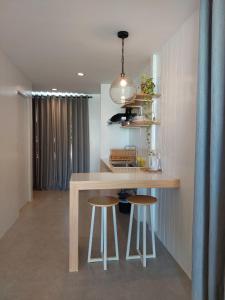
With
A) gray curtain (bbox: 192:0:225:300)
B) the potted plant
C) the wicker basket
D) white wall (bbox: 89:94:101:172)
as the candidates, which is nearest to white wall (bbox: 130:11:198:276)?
the potted plant

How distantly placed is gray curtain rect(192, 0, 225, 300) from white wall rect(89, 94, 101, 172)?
4.95 metres

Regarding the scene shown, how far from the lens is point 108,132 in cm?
507

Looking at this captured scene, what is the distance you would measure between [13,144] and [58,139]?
242 cm

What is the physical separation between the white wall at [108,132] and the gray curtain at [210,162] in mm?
3585

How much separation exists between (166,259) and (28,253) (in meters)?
1.56

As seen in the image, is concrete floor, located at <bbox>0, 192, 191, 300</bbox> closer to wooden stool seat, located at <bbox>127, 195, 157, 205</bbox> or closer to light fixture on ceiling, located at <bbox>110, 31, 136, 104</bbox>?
wooden stool seat, located at <bbox>127, 195, 157, 205</bbox>

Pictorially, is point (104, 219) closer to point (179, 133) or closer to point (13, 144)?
point (179, 133)

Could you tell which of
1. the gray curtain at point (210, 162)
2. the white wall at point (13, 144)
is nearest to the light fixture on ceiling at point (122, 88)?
the gray curtain at point (210, 162)

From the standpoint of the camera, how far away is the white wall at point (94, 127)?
6328 millimetres

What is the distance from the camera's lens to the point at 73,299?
200cm

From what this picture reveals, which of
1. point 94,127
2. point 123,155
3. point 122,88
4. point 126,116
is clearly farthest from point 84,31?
point 94,127

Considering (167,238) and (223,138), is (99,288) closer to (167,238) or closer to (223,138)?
(167,238)

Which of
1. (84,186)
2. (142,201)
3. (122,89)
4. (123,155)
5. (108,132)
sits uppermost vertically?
(122,89)

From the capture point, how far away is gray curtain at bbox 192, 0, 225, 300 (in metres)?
1.32
